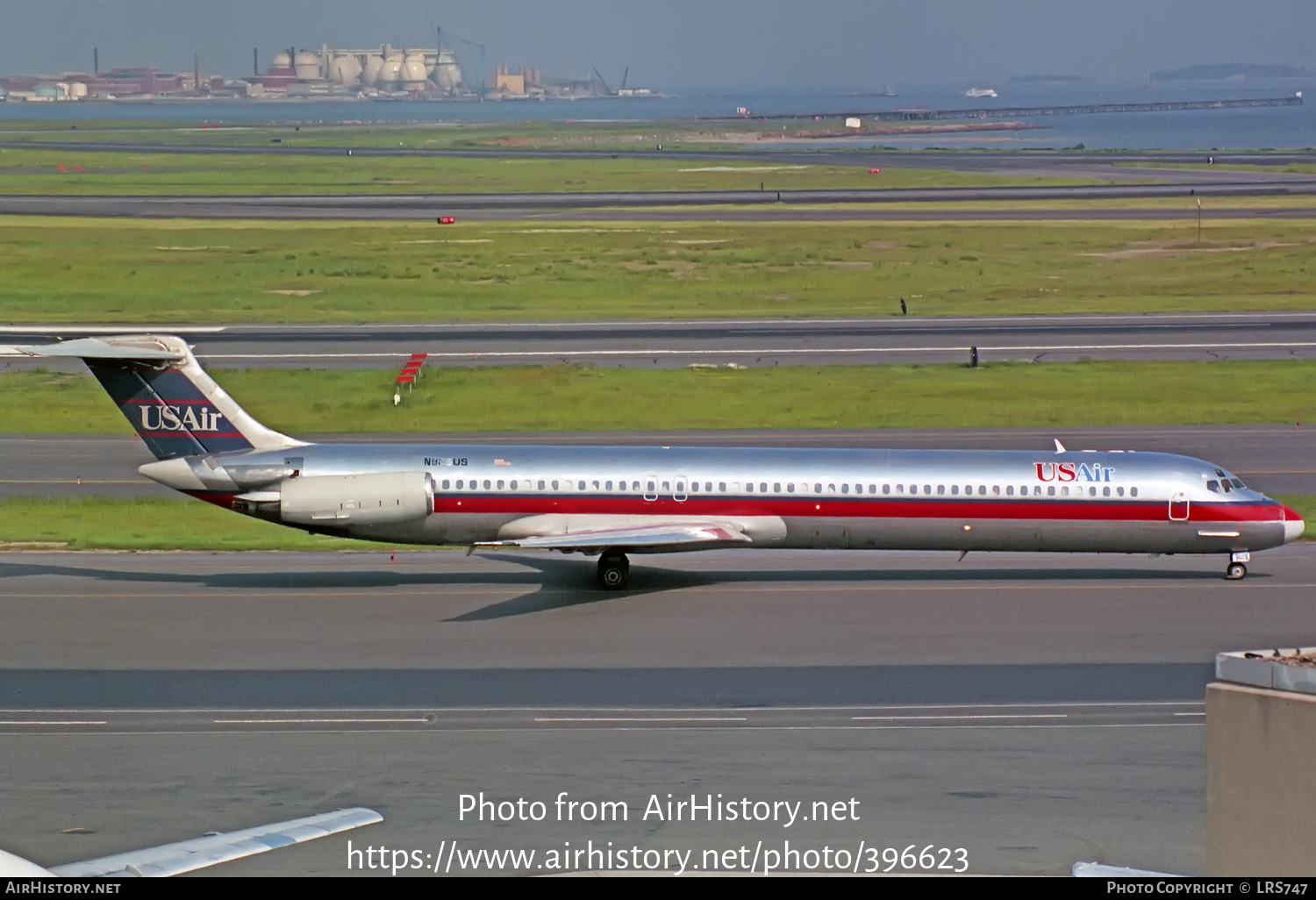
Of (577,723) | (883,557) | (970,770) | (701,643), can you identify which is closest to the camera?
(970,770)

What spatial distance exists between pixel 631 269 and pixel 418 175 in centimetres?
7509

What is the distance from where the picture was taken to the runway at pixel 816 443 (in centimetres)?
4527

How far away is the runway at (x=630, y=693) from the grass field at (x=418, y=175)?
359 ft

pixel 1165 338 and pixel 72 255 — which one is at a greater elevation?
pixel 72 255

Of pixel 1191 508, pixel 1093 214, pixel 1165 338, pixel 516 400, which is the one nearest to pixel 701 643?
pixel 1191 508

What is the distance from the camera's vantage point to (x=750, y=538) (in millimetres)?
33281

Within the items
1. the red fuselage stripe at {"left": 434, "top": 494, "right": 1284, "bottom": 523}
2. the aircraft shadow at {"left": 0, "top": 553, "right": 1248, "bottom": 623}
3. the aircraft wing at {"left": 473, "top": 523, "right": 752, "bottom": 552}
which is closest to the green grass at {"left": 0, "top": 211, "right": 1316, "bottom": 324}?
the aircraft shadow at {"left": 0, "top": 553, "right": 1248, "bottom": 623}

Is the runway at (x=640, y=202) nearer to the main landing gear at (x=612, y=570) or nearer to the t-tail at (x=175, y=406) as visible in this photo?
the main landing gear at (x=612, y=570)

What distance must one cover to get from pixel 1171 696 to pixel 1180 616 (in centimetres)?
584

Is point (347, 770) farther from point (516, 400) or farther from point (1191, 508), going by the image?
point (516, 400)

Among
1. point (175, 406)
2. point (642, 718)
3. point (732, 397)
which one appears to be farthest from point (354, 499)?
point (732, 397)

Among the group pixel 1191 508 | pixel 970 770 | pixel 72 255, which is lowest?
pixel 970 770

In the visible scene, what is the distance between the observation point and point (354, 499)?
32281mm

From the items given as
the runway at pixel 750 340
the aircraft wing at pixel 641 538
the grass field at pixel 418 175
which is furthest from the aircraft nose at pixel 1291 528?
the grass field at pixel 418 175
